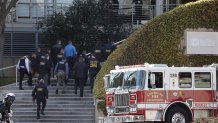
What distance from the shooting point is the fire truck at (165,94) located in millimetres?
23281

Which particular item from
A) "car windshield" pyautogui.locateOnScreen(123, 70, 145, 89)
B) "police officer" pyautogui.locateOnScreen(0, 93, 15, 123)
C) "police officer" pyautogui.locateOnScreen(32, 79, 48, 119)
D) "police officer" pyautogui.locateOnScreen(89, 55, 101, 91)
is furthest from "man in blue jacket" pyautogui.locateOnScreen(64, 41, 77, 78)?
"police officer" pyautogui.locateOnScreen(0, 93, 15, 123)

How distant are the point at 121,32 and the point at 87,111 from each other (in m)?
9.52

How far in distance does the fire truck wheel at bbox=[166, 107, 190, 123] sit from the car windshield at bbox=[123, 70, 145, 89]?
52.3 inches

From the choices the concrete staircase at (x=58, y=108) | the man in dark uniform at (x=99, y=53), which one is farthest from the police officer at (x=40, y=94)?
the man in dark uniform at (x=99, y=53)

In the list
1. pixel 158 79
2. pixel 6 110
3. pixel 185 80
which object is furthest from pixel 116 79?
pixel 6 110

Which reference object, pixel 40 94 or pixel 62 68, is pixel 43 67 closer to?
pixel 62 68

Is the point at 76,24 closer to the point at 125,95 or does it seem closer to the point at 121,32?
the point at 121,32

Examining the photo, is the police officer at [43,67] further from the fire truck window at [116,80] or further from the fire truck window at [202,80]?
the fire truck window at [202,80]

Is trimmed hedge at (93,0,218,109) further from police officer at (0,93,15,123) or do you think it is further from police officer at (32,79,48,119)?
police officer at (0,93,15,123)

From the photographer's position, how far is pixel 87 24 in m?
36.8

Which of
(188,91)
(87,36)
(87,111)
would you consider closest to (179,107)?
(188,91)

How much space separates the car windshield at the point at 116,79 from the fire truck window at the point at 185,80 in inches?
81.3

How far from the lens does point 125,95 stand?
23.7 meters

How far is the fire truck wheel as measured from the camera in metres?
23.2
